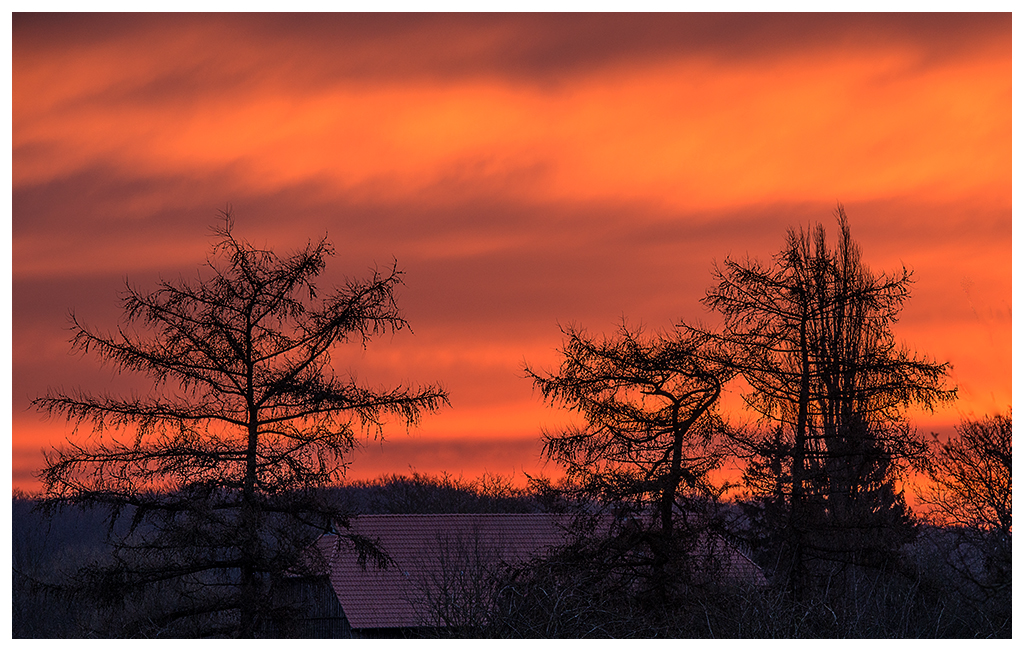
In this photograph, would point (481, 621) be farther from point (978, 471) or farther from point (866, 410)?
point (978, 471)

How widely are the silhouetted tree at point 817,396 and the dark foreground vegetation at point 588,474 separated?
0.04 meters

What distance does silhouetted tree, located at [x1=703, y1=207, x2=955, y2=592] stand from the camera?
17.4m

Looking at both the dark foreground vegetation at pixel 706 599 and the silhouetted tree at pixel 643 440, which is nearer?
the dark foreground vegetation at pixel 706 599

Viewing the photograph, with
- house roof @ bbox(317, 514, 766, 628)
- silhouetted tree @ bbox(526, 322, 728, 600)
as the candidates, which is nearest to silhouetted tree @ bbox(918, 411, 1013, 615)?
house roof @ bbox(317, 514, 766, 628)

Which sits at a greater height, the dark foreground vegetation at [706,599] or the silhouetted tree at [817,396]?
the silhouetted tree at [817,396]

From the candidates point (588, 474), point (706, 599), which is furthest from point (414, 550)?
point (706, 599)

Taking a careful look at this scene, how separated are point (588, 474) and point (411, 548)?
15060 millimetres

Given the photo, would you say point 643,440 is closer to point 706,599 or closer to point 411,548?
point 706,599

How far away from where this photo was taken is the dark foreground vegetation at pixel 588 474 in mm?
13664

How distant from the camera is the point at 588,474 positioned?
16750mm

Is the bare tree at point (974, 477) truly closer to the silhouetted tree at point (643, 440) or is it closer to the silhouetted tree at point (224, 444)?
the silhouetted tree at point (643, 440)

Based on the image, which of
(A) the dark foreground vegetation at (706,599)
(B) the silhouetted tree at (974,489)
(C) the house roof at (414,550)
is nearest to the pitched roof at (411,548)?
(C) the house roof at (414,550)
